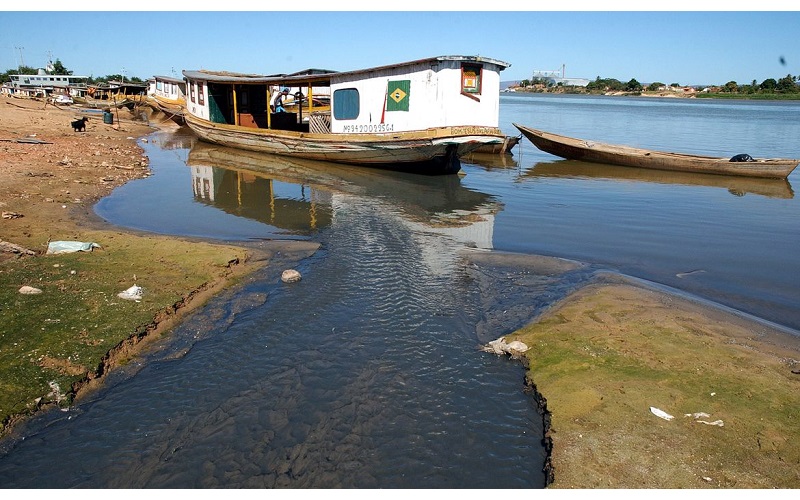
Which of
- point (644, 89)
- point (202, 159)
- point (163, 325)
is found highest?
point (644, 89)

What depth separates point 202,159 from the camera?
2225 centimetres

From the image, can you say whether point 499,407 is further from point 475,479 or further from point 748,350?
point 748,350

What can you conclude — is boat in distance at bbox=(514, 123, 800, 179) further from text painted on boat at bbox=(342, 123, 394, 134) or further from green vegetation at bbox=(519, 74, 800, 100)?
green vegetation at bbox=(519, 74, 800, 100)

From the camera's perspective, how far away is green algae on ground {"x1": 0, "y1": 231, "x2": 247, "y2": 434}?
199 inches

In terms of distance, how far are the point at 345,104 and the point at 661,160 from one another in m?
12.3

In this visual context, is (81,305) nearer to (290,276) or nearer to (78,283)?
(78,283)

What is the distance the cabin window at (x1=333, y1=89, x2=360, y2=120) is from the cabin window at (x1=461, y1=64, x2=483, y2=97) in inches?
160

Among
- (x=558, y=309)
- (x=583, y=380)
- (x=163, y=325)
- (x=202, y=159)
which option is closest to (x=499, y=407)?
(x=583, y=380)

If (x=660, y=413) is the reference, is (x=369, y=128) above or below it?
above

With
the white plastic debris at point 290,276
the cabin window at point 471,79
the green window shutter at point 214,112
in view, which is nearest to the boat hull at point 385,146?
the cabin window at point 471,79

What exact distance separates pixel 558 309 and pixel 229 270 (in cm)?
491

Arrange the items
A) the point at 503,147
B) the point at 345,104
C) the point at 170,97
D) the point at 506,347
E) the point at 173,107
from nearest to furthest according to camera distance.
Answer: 1. the point at 506,347
2. the point at 345,104
3. the point at 503,147
4. the point at 173,107
5. the point at 170,97

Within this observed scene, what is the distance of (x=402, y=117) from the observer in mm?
17297

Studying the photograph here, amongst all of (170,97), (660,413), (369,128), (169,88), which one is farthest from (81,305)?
(169,88)
